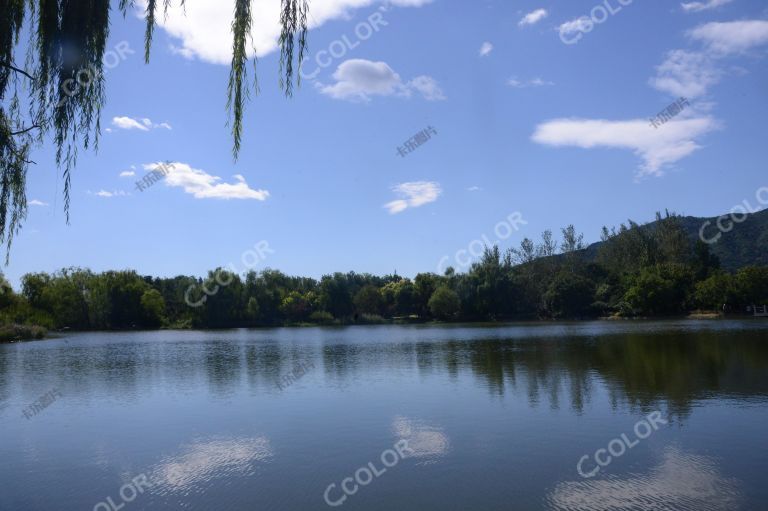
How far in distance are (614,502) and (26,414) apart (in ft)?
49.9

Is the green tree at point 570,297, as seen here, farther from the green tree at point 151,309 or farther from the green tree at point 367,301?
the green tree at point 151,309

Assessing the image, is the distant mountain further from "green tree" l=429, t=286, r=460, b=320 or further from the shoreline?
"green tree" l=429, t=286, r=460, b=320

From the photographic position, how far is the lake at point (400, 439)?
8.32m

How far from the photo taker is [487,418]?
13.2 metres

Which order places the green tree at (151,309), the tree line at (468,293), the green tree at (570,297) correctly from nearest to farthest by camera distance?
the tree line at (468,293) → the green tree at (570,297) → the green tree at (151,309)

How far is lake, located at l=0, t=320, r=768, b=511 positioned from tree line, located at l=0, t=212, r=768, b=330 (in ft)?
187

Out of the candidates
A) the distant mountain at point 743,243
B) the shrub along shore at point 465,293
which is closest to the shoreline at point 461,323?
the shrub along shore at point 465,293

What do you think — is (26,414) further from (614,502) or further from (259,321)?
(259,321)

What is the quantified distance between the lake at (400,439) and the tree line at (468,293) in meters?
57.0

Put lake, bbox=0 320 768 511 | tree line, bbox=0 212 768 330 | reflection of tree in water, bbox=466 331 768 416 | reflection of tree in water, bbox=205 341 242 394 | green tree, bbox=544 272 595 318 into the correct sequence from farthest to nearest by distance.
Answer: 1. green tree, bbox=544 272 595 318
2. tree line, bbox=0 212 768 330
3. reflection of tree in water, bbox=205 341 242 394
4. reflection of tree in water, bbox=466 331 768 416
5. lake, bbox=0 320 768 511

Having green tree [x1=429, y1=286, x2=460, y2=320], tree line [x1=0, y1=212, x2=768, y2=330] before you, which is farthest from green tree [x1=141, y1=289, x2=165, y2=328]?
green tree [x1=429, y1=286, x2=460, y2=320]

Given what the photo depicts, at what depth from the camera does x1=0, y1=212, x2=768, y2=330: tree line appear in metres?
74.4

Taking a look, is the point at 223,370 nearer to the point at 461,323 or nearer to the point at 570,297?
the point at 461,323

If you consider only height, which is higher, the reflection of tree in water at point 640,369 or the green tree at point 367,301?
the green tree at point 367,301
